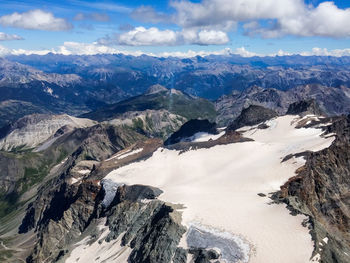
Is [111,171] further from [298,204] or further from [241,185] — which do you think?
[298,204]

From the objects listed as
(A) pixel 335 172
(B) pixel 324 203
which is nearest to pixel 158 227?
(B) pixel 324 203

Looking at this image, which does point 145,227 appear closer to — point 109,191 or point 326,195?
point 109,191

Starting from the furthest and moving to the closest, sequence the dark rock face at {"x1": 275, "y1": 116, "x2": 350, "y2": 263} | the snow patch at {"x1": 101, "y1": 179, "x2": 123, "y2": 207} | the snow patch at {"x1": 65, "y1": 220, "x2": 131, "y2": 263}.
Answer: the snow patch at {"x1": 101, "y1": 179, "x2": 123, "y2": 207} → the snow patch at {"x1": 65, "y1": 220, "x2": 131, "y2": 263} → the dark rock face at {"x1": 275, "y1": 116, "x2": 350, "y2": 263}

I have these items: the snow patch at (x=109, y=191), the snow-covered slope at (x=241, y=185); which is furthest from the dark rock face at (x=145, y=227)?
the snow patch at (x=109, y=191)

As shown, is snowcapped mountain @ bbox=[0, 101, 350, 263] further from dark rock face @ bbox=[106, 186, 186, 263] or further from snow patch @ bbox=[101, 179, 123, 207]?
snow patch @ bbox=[101, 179, 123, 207]

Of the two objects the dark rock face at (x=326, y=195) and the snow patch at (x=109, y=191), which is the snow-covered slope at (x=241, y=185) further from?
the dark rock face at (x=326, y=195)

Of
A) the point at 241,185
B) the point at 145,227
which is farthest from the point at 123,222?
the point at 241,185

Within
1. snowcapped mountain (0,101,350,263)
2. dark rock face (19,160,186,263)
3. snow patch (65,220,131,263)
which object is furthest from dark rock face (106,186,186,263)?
snow patch (65,220,131,263)
